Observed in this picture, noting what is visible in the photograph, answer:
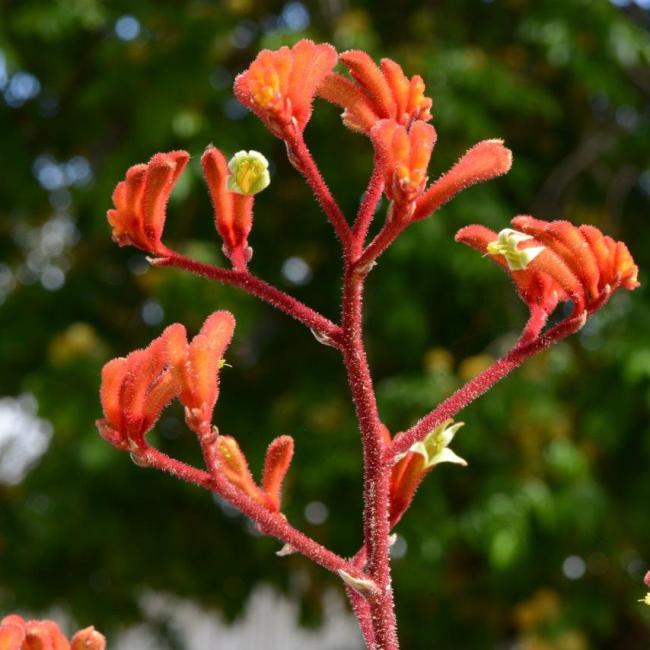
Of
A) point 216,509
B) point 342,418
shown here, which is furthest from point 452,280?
point 216,509

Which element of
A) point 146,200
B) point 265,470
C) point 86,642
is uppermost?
point 146,200

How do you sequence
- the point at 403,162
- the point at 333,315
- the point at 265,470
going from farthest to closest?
the point at 333,315 → the point at 265,470 → the point at 403,162

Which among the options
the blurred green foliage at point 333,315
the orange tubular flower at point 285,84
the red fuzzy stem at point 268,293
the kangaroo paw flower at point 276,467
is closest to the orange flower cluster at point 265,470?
the kangaroo paw flower at point 276,467

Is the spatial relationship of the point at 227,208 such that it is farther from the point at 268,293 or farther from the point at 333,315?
the point at 333,315

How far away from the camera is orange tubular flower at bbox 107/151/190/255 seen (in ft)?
2.39

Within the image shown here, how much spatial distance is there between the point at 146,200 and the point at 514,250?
0.77 feet

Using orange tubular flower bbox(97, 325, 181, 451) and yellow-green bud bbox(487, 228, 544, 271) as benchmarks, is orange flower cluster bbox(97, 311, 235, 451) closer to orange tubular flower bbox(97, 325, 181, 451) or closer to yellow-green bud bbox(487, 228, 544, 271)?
orange tubular flower bbox(97, 325, 181, 451)

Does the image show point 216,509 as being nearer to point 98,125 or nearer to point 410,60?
point 98,125

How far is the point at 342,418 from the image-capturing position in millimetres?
2977

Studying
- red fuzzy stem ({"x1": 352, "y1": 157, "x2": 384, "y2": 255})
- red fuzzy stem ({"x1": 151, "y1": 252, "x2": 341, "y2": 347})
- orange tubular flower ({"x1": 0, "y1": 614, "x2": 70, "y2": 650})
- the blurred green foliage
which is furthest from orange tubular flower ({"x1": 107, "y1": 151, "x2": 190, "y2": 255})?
the blurred green foliage

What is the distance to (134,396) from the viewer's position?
71 centimetres

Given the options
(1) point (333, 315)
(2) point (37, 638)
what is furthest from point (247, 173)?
(1) point (333, 315)

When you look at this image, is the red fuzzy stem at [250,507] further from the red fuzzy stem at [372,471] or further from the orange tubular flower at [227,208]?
the orange tubular flower at [227,208]

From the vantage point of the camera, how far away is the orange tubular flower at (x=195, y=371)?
27.1 inches
